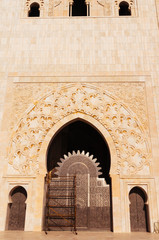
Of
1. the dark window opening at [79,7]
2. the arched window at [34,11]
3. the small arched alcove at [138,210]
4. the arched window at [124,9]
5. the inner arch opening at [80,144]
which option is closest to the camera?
the small arched alcove at [138,210]

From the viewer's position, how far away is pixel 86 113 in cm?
784

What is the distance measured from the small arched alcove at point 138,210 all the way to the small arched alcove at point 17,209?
3190mm

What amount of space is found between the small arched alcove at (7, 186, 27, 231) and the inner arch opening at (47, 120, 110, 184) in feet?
6.17

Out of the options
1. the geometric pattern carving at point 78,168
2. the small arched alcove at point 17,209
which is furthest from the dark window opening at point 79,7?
the small arched alcove at point 17,209

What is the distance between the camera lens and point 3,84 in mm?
8367

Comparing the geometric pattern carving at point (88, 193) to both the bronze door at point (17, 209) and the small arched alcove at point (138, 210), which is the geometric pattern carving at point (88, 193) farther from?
the bronze door at point (17, 209)

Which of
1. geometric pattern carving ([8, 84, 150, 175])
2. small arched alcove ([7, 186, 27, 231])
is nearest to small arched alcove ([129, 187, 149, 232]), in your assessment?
geometric pattern carving ([8, 84, 150, 175])

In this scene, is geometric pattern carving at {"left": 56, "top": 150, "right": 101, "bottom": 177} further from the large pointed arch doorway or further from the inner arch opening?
the inner arch opening

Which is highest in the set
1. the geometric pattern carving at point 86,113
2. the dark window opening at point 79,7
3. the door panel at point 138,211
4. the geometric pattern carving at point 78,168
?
the dark window opening at point 79,7

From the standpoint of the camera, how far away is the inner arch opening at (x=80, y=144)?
30.6 ft

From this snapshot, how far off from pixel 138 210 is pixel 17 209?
3576 mm

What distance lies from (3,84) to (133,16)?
5.56 metres

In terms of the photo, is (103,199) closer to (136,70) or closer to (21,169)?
(21,169)

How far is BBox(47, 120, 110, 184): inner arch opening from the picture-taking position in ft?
30.6
